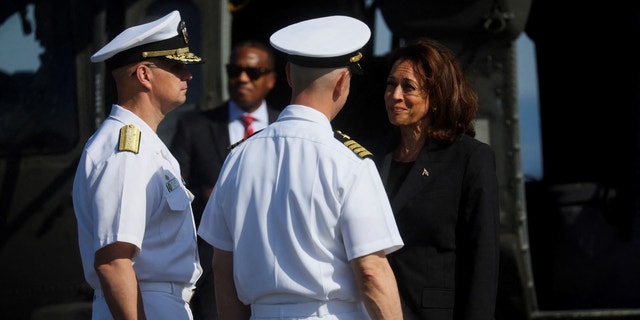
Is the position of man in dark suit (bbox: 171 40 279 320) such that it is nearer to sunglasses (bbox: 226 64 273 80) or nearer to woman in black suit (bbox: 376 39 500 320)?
sunglasses (bbox: 226 64 273 80)

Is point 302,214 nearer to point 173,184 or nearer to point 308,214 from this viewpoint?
point 308,214

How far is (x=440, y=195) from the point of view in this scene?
139 inches

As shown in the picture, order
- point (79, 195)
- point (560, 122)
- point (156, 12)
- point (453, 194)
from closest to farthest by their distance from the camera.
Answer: point (79, 195) < point (453, 194) < point (156, 12) < point (560, 122)

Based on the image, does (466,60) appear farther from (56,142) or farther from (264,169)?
(264,169)

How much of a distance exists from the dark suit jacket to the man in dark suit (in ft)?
5.61

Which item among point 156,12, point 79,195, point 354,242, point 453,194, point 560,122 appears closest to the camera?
point 354,242

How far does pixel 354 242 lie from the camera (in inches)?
109

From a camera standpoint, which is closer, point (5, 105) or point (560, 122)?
point (5, 105)

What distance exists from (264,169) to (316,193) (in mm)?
164

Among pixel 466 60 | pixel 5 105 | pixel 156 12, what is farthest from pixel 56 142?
pixel 466 60

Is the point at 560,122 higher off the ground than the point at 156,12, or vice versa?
the point at 156,12

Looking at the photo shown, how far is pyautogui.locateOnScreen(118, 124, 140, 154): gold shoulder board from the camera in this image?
321 cm

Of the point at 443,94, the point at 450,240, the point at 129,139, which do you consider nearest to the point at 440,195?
the point at 450,240

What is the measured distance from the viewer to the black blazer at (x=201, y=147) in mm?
5184
